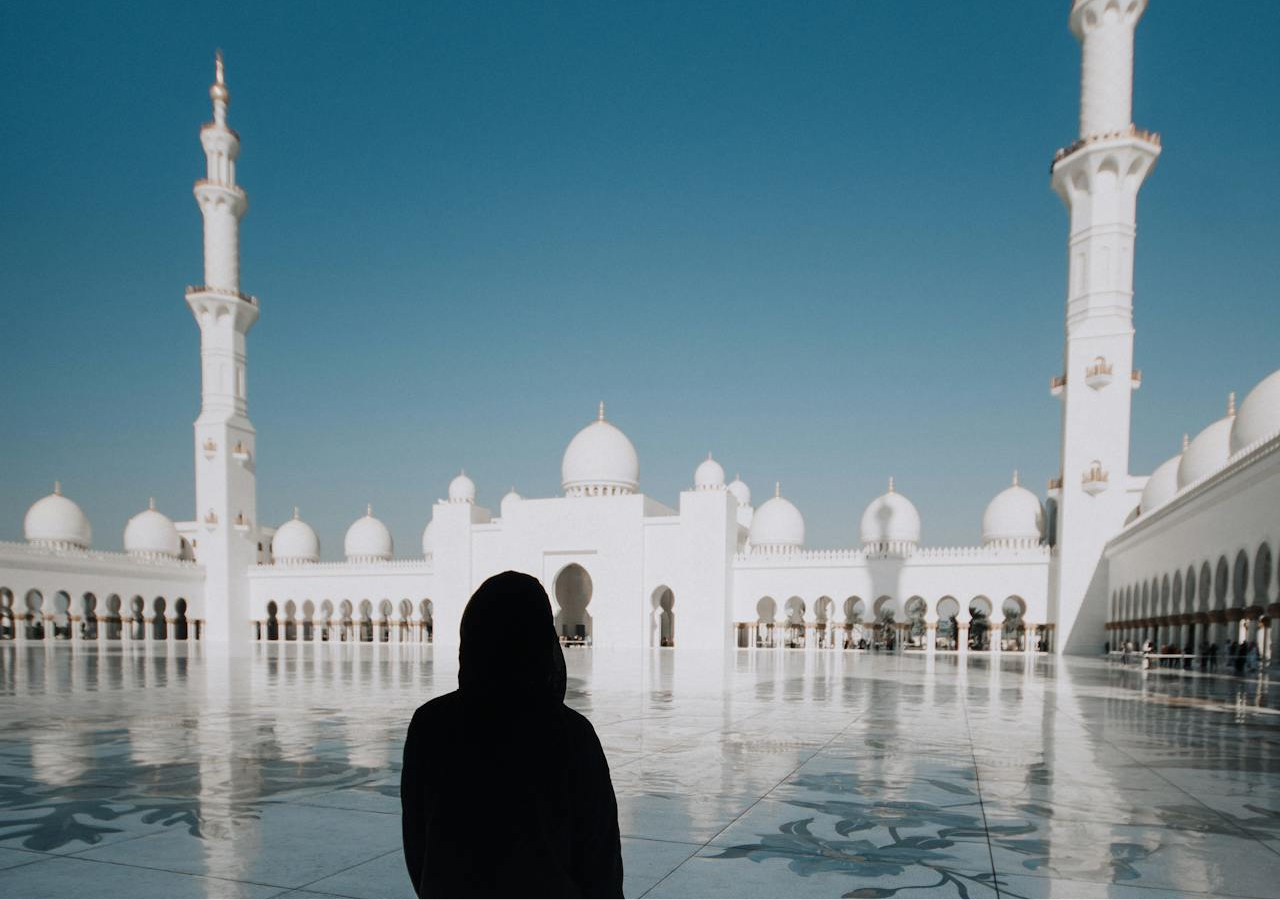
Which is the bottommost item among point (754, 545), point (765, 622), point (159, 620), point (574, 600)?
point (159, 620)

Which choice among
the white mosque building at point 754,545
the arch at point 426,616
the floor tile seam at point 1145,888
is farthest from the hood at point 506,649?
A: the arch at point 426,616

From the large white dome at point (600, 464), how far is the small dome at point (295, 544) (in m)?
14.9

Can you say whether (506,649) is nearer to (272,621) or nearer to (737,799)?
(737,799)

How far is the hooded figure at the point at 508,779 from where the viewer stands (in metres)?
1.12

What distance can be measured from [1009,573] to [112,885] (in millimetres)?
27552

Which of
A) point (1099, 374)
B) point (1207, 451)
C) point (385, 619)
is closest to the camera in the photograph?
point (1207, 451)

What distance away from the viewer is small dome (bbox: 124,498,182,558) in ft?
121

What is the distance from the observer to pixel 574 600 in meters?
34.8

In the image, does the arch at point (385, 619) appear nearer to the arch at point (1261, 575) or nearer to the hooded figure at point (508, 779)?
the arch at point (1261, 575)

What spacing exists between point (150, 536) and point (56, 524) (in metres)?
3.63

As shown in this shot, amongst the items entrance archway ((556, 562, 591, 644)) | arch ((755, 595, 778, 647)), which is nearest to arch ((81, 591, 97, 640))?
entrance archway ((556, 562, 591, 644))

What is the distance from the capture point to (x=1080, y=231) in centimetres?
2316

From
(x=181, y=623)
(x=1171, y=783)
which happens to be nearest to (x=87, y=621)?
(x=181, y=623)

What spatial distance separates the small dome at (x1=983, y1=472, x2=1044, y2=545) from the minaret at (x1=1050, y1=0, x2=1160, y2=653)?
504 cm
